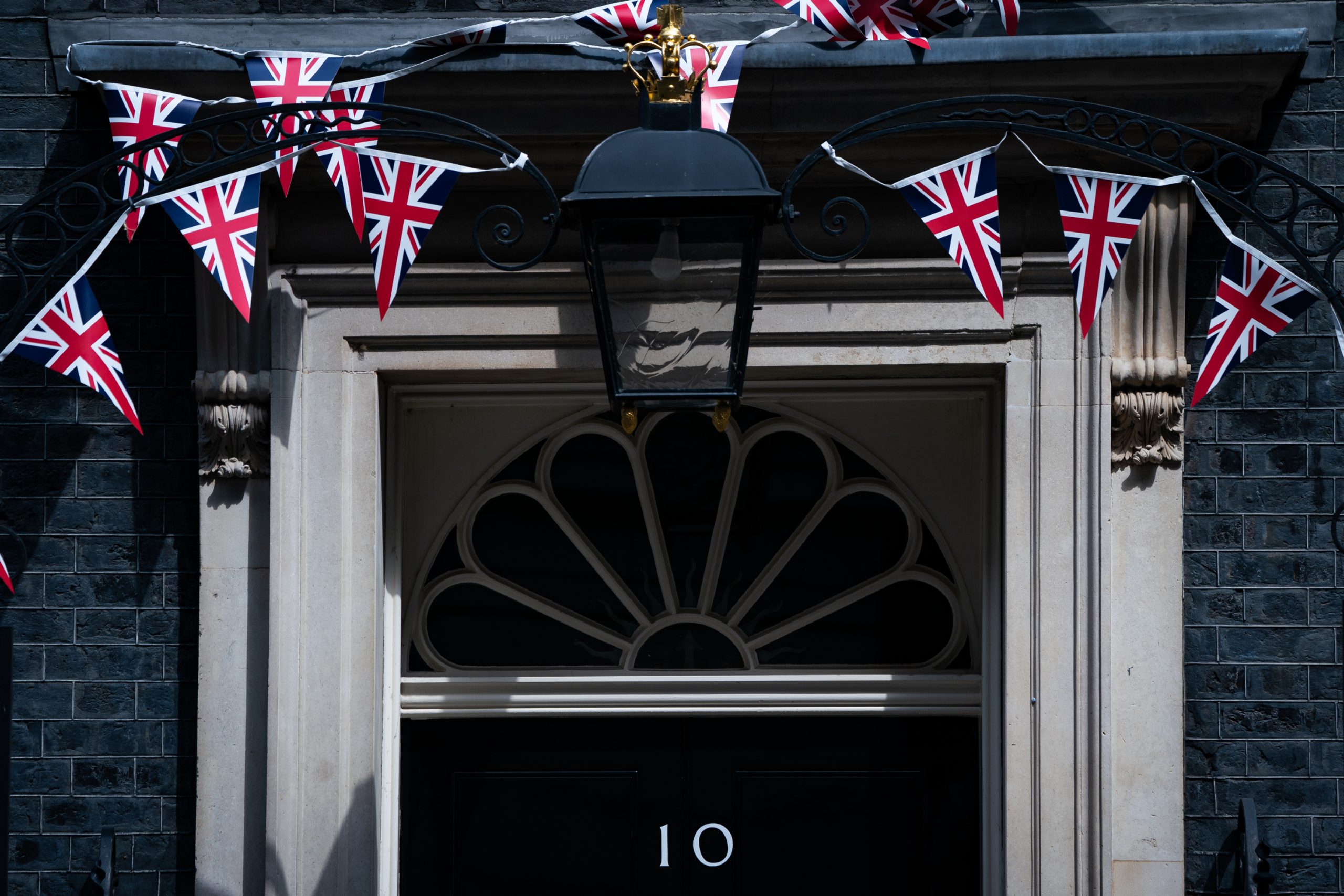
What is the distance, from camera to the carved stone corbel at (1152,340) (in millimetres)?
5004

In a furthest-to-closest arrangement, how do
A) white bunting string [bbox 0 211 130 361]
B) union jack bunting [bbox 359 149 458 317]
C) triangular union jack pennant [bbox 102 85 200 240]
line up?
triangular union jack pennant [bbox 102 85 200 240] < union jack bunting [bbox 359 149 458 317] < white bunting string [bbox 0 211 130 361]

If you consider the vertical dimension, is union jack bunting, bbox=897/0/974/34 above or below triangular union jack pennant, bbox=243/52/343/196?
above

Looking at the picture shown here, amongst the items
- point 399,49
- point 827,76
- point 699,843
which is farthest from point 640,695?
point 399,49

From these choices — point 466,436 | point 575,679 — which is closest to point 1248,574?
point 575,679

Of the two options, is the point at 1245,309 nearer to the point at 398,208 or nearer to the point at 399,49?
the point at 398,208

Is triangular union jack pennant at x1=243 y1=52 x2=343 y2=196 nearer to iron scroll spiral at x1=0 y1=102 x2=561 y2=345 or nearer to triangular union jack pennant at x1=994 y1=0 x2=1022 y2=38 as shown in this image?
iron scroll spiral at x1=0 y1=102 x2=561 y2=345

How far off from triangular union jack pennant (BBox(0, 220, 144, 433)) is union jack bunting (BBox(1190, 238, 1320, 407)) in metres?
3.19

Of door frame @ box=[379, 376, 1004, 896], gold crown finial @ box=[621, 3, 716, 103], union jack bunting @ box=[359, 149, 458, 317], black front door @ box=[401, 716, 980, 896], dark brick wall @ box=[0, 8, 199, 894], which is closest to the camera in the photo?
gold crown finial @ box=[621, 3, 716, 103]

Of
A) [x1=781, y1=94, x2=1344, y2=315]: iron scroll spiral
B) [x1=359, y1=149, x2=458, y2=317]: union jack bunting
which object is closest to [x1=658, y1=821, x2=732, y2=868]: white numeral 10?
[x1=781, y1=94, x2=1344, y2=315]: iron scroll spiral

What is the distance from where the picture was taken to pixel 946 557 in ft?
18.3

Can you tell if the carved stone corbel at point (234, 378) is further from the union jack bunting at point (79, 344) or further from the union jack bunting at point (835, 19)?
the union jack bunting at point (835, 19)

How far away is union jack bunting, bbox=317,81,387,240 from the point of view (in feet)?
15.1

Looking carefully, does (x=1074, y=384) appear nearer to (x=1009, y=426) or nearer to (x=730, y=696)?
(x=1009, y=426)

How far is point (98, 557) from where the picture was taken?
17.3 ft
